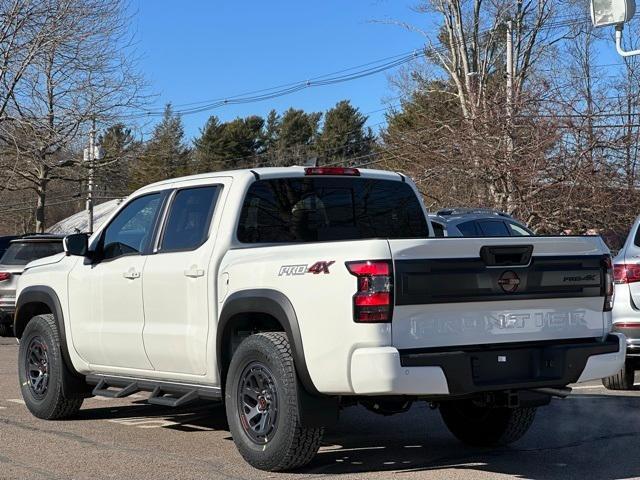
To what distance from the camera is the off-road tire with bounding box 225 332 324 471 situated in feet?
19.2

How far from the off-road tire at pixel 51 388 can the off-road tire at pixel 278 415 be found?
235 centimetres

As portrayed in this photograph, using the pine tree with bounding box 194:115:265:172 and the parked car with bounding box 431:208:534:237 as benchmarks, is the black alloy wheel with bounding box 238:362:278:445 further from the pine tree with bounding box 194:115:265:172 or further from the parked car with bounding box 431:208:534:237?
the pine tree with bounding box 194:115:265:172

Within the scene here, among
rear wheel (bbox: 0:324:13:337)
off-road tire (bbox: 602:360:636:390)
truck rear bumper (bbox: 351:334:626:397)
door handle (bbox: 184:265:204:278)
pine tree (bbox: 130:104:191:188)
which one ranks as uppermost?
pine tree (bbox: 130:104:191:188)

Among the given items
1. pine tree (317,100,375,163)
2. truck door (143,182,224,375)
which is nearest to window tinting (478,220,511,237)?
truck door (143,182,224,375)

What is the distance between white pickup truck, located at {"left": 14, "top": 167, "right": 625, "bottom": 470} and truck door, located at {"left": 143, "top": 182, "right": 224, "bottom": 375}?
14 millimetres

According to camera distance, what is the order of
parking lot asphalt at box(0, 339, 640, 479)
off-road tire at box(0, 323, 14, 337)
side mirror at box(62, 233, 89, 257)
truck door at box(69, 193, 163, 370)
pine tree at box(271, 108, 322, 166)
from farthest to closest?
pine tree at box(271, 108, 322, 166) → off-road tire at box(0, 323, 14, 337) → side mirror at box(62, 233, 89, 257) → truck door at box(69, 193, 163, 370) → parking lot asphalt at box(0, 339, 640, 479)

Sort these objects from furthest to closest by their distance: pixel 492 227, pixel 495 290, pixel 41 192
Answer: pixel 41 192
pixel 492 227
pixel 495 290

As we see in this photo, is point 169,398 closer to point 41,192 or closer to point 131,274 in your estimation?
point 131,274

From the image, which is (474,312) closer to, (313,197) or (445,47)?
(313,197)

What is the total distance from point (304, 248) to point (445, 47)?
34268mm

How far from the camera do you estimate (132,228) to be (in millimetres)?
7719

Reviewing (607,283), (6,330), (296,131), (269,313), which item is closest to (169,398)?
(269,313)

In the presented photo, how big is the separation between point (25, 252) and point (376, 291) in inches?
484

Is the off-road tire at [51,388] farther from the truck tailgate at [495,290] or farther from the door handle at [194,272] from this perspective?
the truck tailgate at [495,290]
